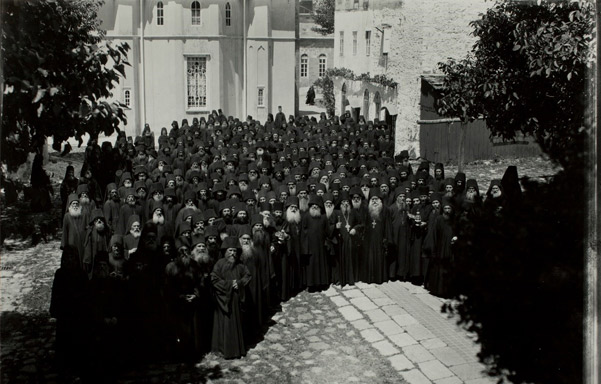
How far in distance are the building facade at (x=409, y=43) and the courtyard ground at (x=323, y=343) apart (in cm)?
1295

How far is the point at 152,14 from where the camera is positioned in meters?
29.9

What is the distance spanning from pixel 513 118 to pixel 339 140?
9.77 meters

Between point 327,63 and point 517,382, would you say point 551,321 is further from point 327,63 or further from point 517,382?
point 327,63

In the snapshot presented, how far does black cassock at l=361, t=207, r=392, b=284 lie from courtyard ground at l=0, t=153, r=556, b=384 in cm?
23

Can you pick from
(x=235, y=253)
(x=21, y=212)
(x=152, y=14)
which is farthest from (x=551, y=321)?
(x=152, y=14)

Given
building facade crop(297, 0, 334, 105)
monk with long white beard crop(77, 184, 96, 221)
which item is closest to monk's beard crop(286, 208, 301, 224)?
monk with long white beard crop(77, 184, 96, 221)

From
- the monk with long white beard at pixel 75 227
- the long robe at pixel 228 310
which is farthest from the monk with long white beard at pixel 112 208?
the long robe at pixel 228 310

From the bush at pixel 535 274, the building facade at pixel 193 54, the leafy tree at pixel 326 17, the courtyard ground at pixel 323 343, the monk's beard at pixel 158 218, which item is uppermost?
the leafy tree at pixel 326 17

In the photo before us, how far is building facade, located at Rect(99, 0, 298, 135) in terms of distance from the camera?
29.9m

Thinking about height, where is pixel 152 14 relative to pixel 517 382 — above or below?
above

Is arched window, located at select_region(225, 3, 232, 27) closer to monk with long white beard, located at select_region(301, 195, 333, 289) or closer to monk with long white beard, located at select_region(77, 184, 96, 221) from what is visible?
monk with long white beard, located at select_region(77, 184, 96, 221)

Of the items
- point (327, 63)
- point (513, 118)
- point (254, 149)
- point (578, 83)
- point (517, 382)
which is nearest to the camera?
point (517, 382)

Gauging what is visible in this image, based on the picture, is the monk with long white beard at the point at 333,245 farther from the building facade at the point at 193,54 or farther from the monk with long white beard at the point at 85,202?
the building facade at the point at 193,54

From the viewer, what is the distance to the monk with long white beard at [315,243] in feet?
40.8
